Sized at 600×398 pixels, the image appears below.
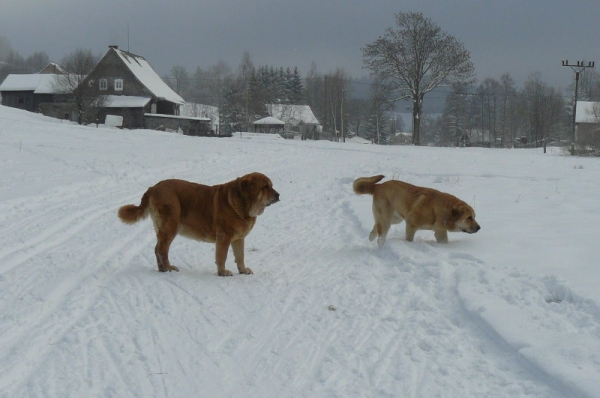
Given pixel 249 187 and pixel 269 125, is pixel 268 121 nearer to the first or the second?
pixel 269 125

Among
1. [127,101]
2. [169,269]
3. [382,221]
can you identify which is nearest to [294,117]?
[127,101]

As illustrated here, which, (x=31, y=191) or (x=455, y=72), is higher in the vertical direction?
(x=455, y=72)

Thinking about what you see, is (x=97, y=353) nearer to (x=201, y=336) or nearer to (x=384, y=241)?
(x=201, y=336)

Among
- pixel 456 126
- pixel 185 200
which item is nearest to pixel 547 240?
pixel 185 200

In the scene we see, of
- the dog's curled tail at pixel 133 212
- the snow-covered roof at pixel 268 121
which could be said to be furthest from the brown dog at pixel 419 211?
the snow-covered roof at pixel 268 121

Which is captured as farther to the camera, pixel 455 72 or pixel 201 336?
pixel 455 72

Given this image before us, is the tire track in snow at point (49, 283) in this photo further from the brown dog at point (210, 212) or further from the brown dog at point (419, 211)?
the brown dog at point (419, 211)

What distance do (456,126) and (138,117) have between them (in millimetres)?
59549

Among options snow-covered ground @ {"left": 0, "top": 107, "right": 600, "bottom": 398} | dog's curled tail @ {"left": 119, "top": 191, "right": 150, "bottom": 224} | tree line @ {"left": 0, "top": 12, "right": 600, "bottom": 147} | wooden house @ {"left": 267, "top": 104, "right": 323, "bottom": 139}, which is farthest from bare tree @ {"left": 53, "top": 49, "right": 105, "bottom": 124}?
dog's curled tail @ {"left": 119, "top": 191, "right": 150, "bottom": 224}

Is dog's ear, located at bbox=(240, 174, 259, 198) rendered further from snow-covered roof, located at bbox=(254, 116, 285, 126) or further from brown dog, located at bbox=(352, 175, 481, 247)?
snow-covered roof, located at bbox=(254, 116, 285, 126)

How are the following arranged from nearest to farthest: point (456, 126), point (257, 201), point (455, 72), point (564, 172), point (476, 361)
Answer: point (476, 361) → point (257, 201) → point (564, 172) → point (455, 72) → point (456, 126)

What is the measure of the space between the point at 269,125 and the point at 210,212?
253ft

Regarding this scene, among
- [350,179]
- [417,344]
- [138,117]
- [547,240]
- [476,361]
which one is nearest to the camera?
[476,361]

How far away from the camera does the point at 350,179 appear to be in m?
18.1
